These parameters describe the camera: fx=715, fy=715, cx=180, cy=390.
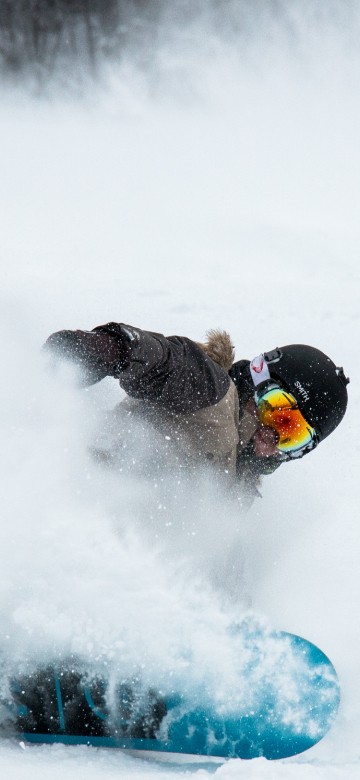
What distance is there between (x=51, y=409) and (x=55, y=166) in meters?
7.09

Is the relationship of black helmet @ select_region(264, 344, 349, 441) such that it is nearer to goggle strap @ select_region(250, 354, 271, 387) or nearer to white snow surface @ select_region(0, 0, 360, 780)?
goggle strap @ select_region(250, 354, 271, 387)

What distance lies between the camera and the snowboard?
196 centimetres

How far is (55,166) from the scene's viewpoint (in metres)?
8.92

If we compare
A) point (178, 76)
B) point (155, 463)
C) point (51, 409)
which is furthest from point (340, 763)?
point (178, 76)

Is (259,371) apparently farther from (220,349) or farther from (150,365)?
(150,365)

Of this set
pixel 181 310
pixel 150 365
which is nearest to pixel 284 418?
pixel 150 365

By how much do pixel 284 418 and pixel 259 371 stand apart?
0.61 feet

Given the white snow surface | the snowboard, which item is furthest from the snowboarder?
the snowboard

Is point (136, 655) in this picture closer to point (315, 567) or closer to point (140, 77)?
point (315, 567)

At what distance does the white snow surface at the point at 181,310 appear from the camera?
6.64 ft

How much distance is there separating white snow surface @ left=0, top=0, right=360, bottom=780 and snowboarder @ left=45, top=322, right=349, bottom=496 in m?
0.18

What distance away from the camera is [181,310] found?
487 cm

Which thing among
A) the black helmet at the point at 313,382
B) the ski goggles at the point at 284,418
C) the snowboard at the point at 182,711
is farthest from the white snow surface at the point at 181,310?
the black helmet at the point at 313,382

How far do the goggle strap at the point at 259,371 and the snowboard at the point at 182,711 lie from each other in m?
0.86
